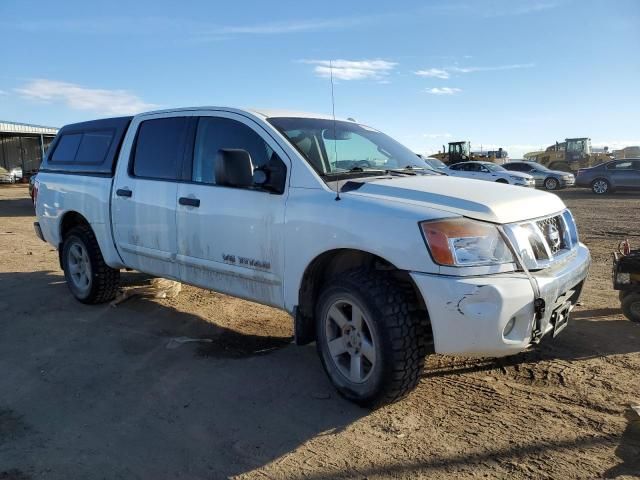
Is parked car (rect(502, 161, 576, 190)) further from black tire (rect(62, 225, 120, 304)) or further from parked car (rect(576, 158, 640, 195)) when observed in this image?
black tire (rect(62, 225, 120, 304))

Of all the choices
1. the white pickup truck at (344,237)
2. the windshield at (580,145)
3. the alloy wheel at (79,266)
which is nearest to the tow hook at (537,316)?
the white pickup truck at (344,237)

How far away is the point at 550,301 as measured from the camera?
10.1ft

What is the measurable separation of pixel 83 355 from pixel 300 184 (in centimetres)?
237

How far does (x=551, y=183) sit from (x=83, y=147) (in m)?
23.9

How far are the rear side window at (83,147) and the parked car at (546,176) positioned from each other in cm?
2316

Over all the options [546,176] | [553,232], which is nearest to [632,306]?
[553,232]

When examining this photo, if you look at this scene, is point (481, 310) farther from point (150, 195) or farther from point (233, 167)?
point (150, 195)

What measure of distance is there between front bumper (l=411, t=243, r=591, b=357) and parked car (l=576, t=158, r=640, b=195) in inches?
874

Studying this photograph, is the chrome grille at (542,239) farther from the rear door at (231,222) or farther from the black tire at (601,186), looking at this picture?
the black tire at (601,186)

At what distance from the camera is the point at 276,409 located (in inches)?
133

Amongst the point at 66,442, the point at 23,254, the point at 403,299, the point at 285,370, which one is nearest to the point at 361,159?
the point at 403,299

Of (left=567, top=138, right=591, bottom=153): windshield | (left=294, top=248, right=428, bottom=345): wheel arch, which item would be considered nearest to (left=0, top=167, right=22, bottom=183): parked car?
(left=294, top=248, right=428, bottom=345): wheel arch

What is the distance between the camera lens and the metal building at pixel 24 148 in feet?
132

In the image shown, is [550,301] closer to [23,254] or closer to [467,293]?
[467,293]
